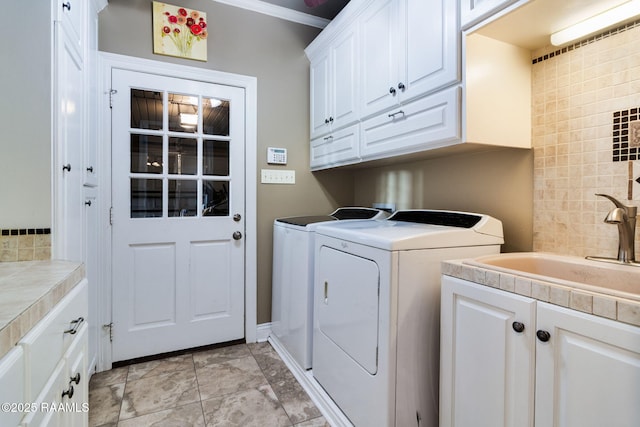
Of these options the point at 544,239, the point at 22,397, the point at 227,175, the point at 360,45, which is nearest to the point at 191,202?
the point at 227,175

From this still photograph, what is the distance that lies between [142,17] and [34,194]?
1.55 m

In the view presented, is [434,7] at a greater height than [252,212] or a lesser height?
greater

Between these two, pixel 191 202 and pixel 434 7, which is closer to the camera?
pixel 434 7

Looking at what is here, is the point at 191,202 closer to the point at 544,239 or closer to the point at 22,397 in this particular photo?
the point at 22,397

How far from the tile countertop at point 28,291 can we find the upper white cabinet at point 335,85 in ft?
5.42

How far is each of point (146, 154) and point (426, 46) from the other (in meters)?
1.90

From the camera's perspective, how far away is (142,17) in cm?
215

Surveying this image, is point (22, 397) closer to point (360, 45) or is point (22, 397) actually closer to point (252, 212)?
point (252, 212)

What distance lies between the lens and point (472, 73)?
1.32 metres

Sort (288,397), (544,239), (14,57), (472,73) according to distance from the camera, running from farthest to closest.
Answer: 1. (288,397)
2. (544,239)
3. (472,73)
4. (14,57)

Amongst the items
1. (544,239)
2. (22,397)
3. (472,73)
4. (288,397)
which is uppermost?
(472,73)

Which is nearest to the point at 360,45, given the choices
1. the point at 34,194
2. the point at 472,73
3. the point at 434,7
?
the point at 434,7

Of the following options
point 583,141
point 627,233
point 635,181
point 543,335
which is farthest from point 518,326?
point 583,141

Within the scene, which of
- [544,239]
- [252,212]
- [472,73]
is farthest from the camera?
[252,212]
